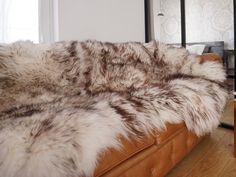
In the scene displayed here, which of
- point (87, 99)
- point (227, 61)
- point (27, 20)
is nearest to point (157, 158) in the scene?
point (87, 99)

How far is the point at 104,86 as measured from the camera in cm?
189

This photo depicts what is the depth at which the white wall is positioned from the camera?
239 cm

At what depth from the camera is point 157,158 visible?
1.34m

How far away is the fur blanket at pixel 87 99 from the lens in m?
0.84

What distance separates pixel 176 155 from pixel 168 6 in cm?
213

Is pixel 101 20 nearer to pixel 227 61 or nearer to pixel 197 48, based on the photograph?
pixel 197 48

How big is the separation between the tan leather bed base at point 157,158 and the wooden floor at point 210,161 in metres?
0.11

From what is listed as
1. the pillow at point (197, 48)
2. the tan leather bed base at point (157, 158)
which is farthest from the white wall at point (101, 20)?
the tan leather bed base at point (157, 158)

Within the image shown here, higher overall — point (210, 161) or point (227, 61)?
point (227, 61)

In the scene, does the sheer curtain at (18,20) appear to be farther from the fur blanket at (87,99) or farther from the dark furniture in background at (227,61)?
the dark furniture in background at (227,61)

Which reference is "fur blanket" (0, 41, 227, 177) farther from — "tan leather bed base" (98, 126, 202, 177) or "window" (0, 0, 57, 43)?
"window" (0, 0, 57, 43)

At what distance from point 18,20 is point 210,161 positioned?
77.5 inches

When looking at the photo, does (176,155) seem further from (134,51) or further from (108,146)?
(134,51)

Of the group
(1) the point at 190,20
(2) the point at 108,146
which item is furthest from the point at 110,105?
(1) the point at 190,20
